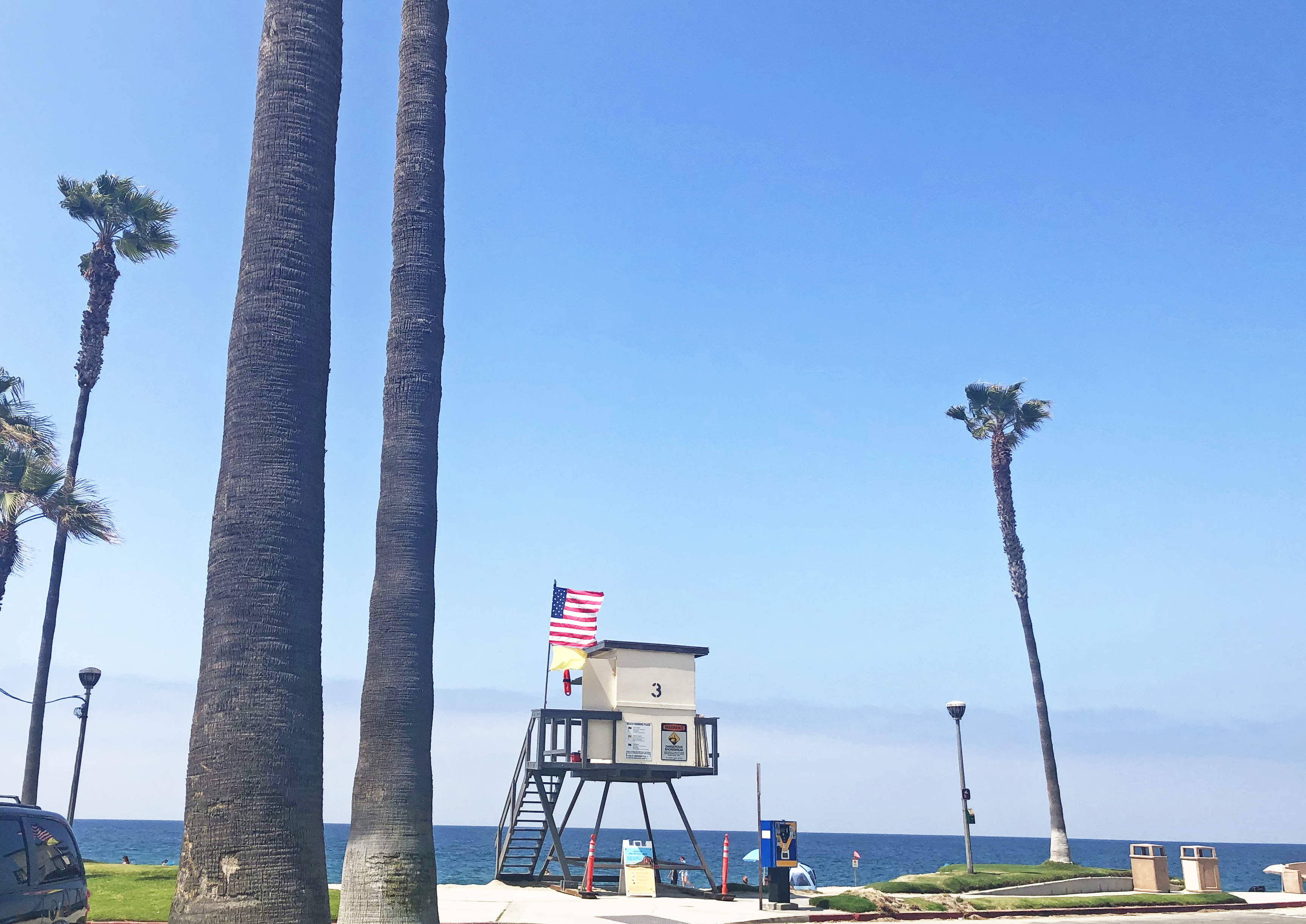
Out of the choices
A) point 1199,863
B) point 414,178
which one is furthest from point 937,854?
point 414,178

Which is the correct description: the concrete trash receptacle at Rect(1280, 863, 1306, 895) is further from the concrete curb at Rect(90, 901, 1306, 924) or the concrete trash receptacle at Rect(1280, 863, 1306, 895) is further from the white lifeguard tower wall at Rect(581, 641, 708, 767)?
the white lifeguard tower wall at Rect(581, 641, 708, 767)

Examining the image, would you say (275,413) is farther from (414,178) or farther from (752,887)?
(752,887)

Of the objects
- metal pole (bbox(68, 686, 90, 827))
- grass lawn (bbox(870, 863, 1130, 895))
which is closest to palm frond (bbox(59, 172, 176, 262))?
metal pole (bbox(68, 686, 90, 827))

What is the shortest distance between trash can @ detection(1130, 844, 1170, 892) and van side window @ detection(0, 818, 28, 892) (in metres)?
31.8

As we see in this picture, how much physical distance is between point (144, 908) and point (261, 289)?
14944 mm

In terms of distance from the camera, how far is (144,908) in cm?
2006

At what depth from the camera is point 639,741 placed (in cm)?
2892

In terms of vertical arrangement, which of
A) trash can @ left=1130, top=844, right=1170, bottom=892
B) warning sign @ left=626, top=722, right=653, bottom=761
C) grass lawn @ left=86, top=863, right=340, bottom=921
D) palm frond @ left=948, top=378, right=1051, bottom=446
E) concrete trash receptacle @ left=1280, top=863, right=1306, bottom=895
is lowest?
concrete trash receptacle @ left=1280, top=863, right=1306, bottom=895

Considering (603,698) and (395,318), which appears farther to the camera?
(603,698)

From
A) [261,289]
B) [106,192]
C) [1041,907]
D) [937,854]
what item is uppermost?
[106,192]

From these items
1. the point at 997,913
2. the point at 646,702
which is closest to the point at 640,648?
the point at 646,702

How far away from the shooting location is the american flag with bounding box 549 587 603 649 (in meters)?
28.8

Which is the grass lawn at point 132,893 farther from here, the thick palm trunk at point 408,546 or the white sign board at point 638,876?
the white sign board at point 638,876

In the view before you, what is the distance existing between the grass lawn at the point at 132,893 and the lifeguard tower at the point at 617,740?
639 cm
